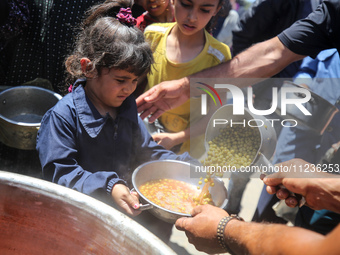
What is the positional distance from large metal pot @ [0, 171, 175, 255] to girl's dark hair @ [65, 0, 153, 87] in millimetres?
945

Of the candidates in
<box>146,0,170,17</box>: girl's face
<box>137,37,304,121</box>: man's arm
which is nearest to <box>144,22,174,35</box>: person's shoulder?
<box>146,0,170,17</box>: girl's face

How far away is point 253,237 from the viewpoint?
1272 mm

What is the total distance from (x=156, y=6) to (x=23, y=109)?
4.55 ft

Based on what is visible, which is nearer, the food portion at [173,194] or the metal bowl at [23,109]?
the food portion at [173,194]

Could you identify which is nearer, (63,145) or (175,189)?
(63,145)

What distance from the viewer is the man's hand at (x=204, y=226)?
1.58 m

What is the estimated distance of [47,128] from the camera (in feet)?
6.38

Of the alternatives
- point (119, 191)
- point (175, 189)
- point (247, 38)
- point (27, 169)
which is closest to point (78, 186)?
point (119, 191)

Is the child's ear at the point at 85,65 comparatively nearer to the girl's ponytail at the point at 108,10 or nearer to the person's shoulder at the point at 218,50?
the girl's ponytail at the point at 108,10

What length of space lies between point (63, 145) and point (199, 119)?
1310mm

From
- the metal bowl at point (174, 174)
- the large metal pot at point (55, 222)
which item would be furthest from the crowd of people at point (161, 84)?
the large metal pot at point (55, 222)

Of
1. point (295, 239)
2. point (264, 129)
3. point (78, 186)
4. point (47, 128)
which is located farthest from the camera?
point (264, 129)

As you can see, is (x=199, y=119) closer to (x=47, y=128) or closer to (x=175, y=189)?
(x=175, y=189)

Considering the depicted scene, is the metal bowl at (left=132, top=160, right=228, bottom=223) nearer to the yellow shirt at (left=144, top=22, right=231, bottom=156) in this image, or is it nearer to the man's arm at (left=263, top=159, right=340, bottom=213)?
the man's arm at (left=263, top=159, right=340, bottom=213)
